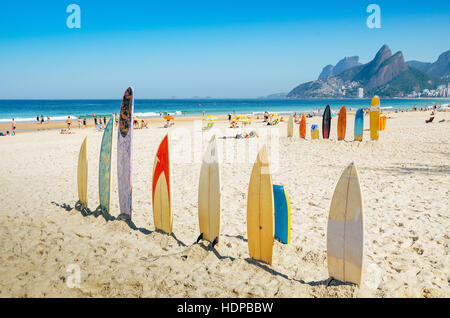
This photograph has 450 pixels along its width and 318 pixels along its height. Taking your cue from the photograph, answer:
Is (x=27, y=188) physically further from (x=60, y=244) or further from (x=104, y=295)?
(x=104, y=295)

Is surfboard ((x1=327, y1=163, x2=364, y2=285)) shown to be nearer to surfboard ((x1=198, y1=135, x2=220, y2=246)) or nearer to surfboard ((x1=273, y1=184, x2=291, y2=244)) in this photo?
surfboard ((x1=273, y1=184, x2=291, y2=244))

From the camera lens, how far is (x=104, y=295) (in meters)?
2.53

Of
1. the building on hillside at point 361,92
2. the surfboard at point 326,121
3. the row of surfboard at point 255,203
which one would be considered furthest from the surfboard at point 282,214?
the building on hillside at point 361,92

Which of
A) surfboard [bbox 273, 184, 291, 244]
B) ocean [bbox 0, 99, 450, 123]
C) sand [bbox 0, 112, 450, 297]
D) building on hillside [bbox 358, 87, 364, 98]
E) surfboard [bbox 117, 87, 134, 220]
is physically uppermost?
building on hillside [bbox 358, 87, 364, 98]

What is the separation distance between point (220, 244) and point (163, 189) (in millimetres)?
1001

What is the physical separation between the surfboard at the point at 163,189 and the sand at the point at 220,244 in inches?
8.3

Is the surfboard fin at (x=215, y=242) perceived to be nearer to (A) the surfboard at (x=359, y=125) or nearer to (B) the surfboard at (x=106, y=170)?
(B) the surfboard at (x=106, y=170)

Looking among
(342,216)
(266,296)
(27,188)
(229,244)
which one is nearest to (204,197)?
(229,244)

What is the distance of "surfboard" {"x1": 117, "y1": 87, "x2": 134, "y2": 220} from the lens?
4031 mm

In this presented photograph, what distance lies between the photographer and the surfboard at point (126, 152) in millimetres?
4031

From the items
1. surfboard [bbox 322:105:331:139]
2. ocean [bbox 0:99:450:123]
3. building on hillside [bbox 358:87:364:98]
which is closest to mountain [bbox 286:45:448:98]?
building on hillside [bbox 358:87:364:98]

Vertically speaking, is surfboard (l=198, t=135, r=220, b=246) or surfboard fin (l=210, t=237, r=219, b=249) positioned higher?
surfboard (l=198, t=135, r=220, b=246)

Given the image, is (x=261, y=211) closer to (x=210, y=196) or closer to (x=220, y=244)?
(x=210, y=196)

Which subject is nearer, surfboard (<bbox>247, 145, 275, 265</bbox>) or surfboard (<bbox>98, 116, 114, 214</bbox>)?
surfboard (<bbox>247, 145, 275, 265</bbox>)
